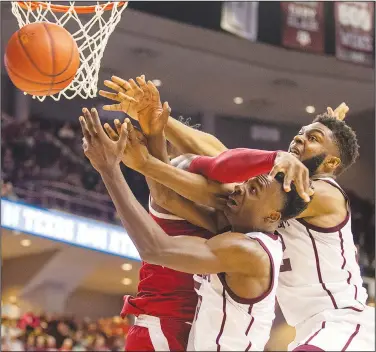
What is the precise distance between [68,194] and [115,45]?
249cm

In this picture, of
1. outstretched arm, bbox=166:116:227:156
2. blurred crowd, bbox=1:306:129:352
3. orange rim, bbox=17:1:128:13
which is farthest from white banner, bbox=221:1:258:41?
outstretched arm, bbox=166:116:227:156

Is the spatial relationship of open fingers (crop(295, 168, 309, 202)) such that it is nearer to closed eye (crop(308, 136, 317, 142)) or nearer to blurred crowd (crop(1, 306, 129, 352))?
closed eye (crop(308, 136, 317, 142))

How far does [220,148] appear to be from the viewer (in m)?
3.68

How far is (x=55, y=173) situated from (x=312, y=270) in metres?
9.37

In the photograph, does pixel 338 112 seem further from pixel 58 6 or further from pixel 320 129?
pixel 58 6

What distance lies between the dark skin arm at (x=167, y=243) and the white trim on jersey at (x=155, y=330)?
0.39 meters

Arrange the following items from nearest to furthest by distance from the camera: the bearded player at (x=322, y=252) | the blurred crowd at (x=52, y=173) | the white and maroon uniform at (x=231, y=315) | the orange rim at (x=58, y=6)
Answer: the white and maroon uniform at (x=231, y=315) → the bearded player at (x=322, y=252) → the orange rim at (x=58, y=6) → the blurred crowd at (x=52, y=173)

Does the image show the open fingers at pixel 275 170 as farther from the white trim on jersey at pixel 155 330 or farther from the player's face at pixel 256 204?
the white trim on jersey at pixel 155 330

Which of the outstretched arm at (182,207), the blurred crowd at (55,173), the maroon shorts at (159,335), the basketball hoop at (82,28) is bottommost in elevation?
the blurred crowd at (55,173)

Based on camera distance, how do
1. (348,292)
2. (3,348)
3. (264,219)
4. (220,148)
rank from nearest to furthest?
(264,219)
(348,292)
(220,148)
(3,348)

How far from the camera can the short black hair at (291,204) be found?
294cm

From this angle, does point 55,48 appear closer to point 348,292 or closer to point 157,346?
point 157,346

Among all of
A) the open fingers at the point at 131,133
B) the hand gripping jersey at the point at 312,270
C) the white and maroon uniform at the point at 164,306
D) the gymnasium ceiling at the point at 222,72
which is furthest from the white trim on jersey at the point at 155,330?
the gymnasium ceiling at the point at 222,72

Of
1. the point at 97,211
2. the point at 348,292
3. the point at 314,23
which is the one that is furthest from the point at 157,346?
the point at 314,23
